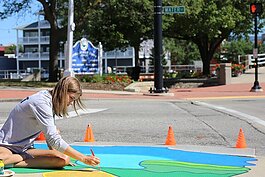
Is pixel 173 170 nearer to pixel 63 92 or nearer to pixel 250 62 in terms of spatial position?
pixel 63 92

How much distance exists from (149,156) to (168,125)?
4435mm

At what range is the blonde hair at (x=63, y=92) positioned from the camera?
544cm

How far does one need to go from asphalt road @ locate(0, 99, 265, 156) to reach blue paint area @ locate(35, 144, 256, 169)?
1058mm

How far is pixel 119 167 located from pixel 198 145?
2.72 metres

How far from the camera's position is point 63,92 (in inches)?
215

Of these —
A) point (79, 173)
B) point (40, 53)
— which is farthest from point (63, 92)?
point (40, 53)

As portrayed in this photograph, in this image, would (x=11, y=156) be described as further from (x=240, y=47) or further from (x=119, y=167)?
(x=240, y=47)

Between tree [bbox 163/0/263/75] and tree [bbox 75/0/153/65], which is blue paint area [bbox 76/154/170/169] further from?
tree [bbox 163/0/263/75]

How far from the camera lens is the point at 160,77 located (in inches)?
930

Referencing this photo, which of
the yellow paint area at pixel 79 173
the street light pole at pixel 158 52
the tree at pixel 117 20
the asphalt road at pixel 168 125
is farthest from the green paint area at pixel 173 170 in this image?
the tree at pixel 117 20

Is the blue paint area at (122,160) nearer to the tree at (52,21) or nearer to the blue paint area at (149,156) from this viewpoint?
the blue paint area at (149,156)

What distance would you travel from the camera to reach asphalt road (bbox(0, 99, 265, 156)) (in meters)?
9.82

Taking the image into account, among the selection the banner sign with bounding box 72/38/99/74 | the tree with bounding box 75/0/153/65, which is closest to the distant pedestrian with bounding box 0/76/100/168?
the banner sign with bounding box 72/38/99/74

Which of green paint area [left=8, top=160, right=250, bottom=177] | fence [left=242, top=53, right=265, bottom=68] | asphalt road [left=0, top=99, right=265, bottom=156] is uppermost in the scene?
fence [left=242, top=53, right=265, bottom=68]
